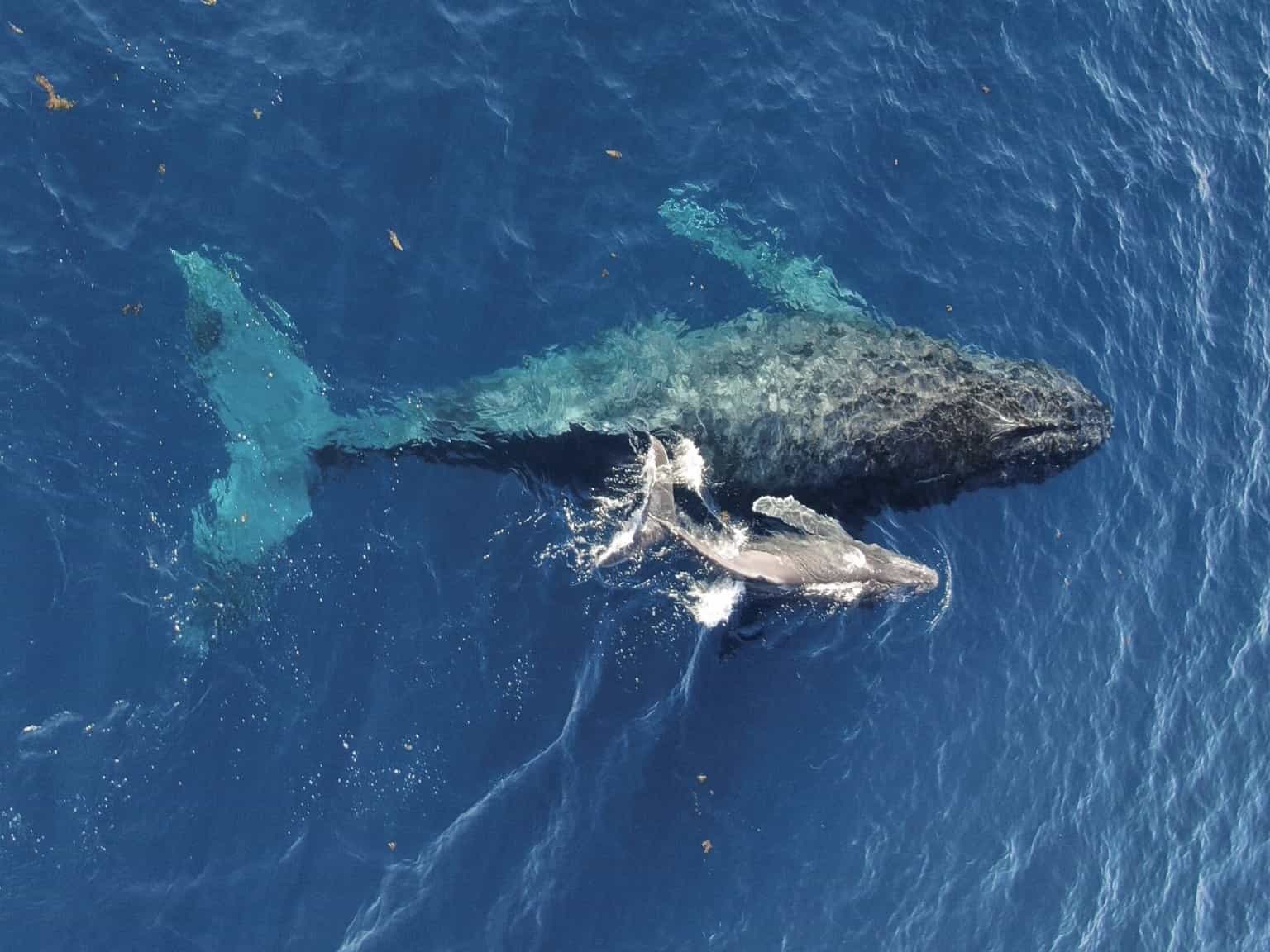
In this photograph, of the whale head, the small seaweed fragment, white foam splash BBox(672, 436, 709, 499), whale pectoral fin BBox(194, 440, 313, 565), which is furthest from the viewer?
the whale head

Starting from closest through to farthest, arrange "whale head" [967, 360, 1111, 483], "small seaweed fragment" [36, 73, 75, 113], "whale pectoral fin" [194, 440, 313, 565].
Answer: "whale pectoral fin" [194, 440, 313, 565]
"small seaweed fragment" [36, 73, 75, 113]
"whale head" [967, 360, 1111, 483]

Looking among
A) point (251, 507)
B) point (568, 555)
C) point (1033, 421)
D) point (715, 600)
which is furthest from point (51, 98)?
point (1033, 421)

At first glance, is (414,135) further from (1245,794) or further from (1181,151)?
(1245,794)

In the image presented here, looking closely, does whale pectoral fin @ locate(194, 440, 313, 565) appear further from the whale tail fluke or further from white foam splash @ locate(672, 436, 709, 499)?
white foam splash @ locate(672, 436, 709, 499)

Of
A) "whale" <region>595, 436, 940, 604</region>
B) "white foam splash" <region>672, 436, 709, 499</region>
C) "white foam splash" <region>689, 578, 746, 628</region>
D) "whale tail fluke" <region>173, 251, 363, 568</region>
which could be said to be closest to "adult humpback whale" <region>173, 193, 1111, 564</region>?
"whale tail fluke" <region>173, 251, 363, 568</region>

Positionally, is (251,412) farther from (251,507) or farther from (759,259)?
(759,259)

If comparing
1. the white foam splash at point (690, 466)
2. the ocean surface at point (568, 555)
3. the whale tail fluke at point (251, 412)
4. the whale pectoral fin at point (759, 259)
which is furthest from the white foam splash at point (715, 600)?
the whale tail fluke at point (251, 412)
